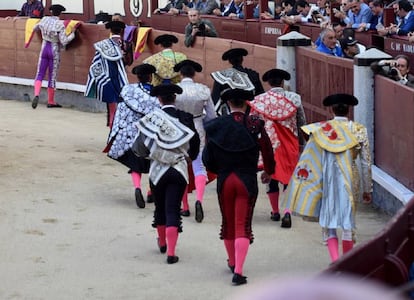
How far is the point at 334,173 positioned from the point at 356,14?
567 centimetres

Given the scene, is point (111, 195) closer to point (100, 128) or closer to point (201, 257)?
point (201, 257)

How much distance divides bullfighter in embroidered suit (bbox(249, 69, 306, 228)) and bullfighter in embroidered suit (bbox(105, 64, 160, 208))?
916mm

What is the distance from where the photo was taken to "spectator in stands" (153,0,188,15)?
63.3ft

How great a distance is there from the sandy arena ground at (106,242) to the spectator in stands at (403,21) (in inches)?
81.6

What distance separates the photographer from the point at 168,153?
7.67 m

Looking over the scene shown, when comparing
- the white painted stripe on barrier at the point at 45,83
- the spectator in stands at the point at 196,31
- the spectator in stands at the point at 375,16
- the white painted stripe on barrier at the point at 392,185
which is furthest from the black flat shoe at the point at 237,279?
the white painted stripe on barrier at the point at 45,83

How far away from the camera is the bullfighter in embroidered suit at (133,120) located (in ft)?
30.5

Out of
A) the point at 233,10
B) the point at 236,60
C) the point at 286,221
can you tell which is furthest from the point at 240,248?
the point at 233,10

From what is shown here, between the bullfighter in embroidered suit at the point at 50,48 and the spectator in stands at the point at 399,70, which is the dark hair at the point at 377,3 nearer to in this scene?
the spectator in stands at the point at 399,70

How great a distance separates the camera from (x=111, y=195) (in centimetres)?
1066

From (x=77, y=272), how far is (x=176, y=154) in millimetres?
1017

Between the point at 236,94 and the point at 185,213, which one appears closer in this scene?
the point at 236,94

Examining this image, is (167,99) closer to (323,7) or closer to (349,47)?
(349,47)

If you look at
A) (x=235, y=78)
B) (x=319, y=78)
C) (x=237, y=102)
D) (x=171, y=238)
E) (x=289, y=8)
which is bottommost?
(x=171, y=238)
